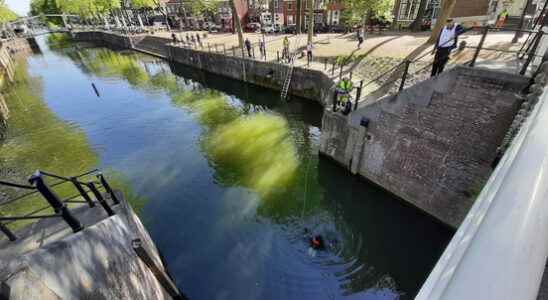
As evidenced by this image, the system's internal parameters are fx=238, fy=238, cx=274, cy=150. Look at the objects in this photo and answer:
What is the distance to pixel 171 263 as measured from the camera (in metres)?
7.46

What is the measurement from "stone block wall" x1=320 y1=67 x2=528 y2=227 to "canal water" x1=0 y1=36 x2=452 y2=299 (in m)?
0.93

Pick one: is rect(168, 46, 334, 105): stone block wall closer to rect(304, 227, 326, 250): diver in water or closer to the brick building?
rect(304, 227, 326, 250): diver in water

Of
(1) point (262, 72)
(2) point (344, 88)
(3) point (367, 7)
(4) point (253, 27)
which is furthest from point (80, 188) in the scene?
(4) point (253, 27)

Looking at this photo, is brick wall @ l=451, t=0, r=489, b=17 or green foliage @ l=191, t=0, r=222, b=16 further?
green foliage @ l=191, t=0, r=222, b=16

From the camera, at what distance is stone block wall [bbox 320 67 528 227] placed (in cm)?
649

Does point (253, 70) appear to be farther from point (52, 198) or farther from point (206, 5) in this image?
point (206, 5)

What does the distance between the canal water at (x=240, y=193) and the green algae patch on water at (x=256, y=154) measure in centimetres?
6

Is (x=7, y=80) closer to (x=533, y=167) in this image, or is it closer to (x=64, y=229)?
(x=64, y=229)

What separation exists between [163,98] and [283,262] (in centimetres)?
1846

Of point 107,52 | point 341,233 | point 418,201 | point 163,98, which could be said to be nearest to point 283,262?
point 341,233

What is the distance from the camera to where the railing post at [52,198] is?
3373mm

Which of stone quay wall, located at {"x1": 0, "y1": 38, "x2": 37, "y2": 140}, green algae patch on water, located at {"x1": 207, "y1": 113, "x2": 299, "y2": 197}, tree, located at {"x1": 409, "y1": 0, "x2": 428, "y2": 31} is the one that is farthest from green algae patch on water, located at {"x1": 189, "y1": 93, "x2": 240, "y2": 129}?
stone quay wall, located at {"x1": 0, "y1": 38, "x2": 37, "y2": 140}

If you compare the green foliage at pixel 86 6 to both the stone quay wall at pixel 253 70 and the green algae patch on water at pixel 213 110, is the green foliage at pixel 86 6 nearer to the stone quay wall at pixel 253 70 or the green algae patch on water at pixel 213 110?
the stone quay wall at pixel 253 70

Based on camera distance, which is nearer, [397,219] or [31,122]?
[397,219]
